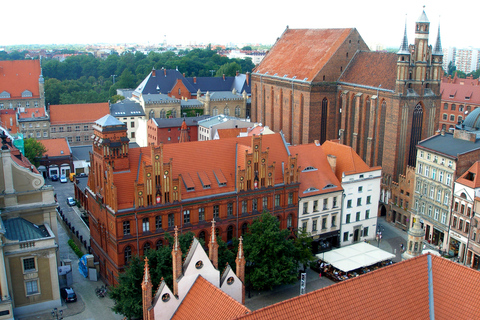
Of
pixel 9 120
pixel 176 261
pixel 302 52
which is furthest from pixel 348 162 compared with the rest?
pixel 9 120

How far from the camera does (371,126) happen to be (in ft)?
245

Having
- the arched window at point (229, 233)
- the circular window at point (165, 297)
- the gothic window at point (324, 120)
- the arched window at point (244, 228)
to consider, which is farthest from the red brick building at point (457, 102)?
the circular window at point (165, 297)

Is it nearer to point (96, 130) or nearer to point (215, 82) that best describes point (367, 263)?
point (96, 130)

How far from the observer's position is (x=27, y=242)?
139ft

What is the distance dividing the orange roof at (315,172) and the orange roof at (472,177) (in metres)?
14.2

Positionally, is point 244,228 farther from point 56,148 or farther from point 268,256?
point 56,148

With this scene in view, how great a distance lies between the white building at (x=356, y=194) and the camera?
196 ft

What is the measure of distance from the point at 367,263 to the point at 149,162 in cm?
2515

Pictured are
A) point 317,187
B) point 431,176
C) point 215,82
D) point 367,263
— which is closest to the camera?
point 367,263

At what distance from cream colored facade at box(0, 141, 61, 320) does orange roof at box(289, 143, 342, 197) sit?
27.6 m

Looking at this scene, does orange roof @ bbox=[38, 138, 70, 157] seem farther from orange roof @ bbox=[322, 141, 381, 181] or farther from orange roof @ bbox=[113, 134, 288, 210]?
orange roof @ bbox=[322, 141, 381, 181]

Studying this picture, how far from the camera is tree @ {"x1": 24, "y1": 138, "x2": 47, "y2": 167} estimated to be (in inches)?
3221

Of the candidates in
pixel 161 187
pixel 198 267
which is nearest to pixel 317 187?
pixel 161 187

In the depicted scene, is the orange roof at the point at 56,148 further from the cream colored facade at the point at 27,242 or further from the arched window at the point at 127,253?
the arched window at the point at 127,253
